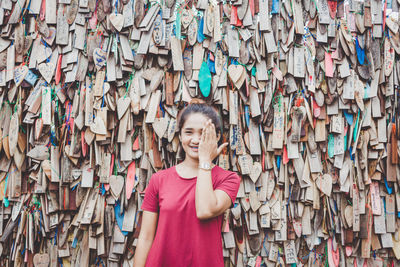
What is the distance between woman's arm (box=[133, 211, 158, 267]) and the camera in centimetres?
139

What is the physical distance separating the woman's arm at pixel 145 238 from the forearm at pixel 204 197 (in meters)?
0.25

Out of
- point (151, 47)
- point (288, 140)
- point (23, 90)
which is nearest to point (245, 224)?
point (288, 140)

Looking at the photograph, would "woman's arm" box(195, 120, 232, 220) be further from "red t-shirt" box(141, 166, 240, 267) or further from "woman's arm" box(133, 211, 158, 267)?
"woman's arm" box(133, 211, 158, 267)

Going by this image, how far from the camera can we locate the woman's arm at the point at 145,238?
1387mm

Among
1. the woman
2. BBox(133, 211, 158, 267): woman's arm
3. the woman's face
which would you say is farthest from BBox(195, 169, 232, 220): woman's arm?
BBox(133, 211, 158, 267): woman's arm

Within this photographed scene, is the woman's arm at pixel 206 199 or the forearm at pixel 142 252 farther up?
the woman's arm at pixel 206 199

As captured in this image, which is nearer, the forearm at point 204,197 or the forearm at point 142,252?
the forearm at point 204,197

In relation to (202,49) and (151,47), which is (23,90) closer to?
(151,47)

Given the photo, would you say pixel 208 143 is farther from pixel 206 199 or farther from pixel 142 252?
pixel 142 252

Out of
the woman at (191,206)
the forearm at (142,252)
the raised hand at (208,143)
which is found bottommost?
the forearm at (142,252)

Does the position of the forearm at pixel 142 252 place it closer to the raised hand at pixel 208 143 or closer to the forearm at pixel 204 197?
the forearm at pixel 204 197

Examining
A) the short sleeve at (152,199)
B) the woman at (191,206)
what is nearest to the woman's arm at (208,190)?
the woman at (191,206)

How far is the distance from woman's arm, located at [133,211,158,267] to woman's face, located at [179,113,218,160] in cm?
30

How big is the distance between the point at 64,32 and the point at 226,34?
961 mm
